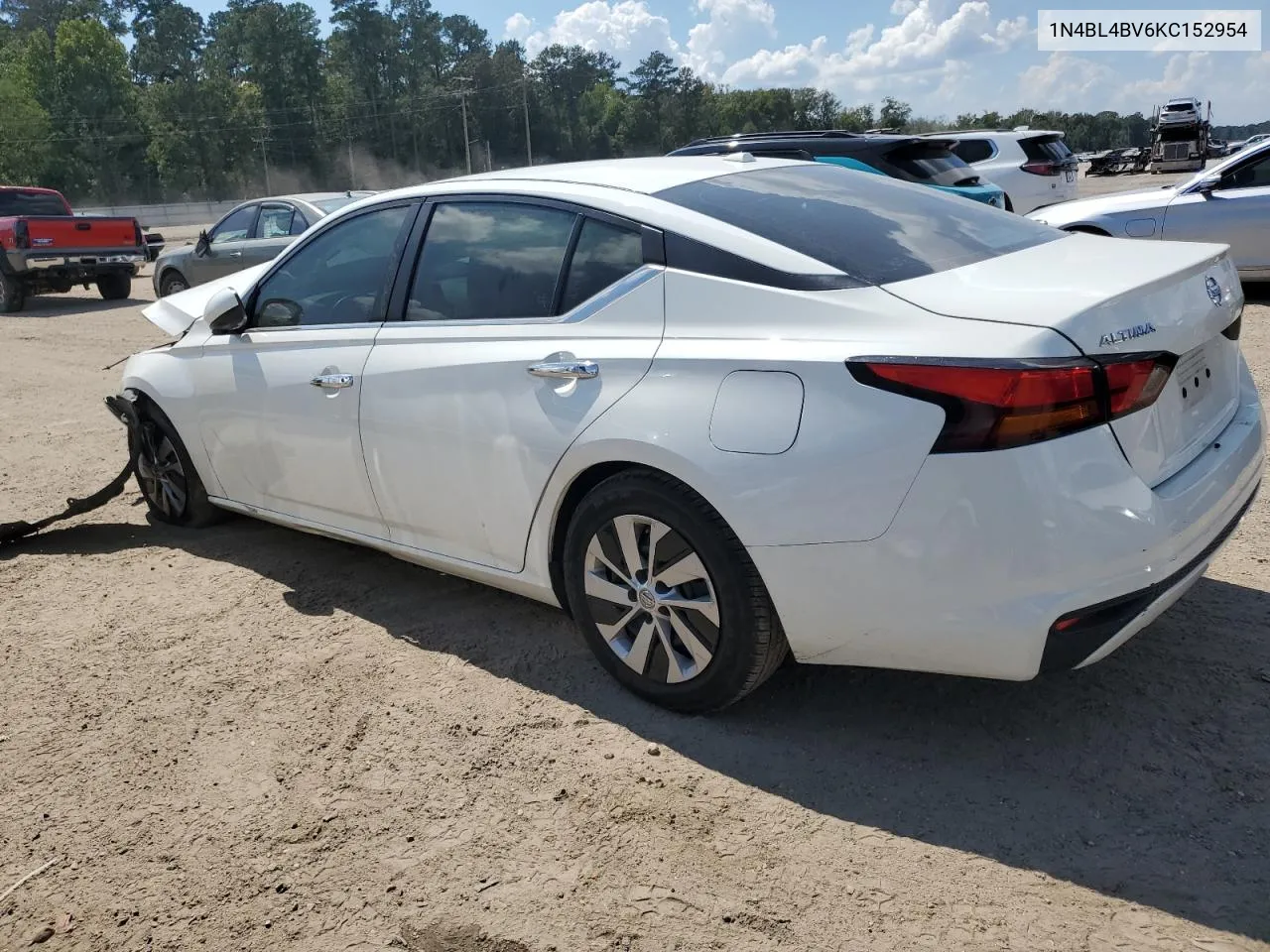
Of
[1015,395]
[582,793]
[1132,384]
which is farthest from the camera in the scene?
[582,793]

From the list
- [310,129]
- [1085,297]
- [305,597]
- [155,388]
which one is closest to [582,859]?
[1085,297]

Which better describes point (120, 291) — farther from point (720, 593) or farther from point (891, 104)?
point (891, 104)

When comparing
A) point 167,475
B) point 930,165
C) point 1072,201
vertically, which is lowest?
point 167,475

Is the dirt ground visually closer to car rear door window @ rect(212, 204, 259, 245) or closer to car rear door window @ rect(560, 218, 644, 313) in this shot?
car rear door window @ rect(560, 218, 644, 313)

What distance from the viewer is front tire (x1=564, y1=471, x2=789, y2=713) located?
2.98 m

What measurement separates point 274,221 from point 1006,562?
472 inches

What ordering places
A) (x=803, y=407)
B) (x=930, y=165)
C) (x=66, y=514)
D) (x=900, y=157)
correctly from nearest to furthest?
(x=803, y=407)
(x=66, y=514)
(x=900, y=157)
(x=930, y=165)

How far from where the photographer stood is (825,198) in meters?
3.54

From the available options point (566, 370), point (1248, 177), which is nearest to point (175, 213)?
point (1248, 177)

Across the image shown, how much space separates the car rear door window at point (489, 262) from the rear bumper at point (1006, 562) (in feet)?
4.13

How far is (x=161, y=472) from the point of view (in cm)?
531

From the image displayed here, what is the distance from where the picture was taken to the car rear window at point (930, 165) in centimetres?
930

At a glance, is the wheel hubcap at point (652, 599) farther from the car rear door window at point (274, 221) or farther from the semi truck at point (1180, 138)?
the semi truck at point (1180, 138)

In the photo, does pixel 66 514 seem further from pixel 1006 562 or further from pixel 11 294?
pixel 11 294
